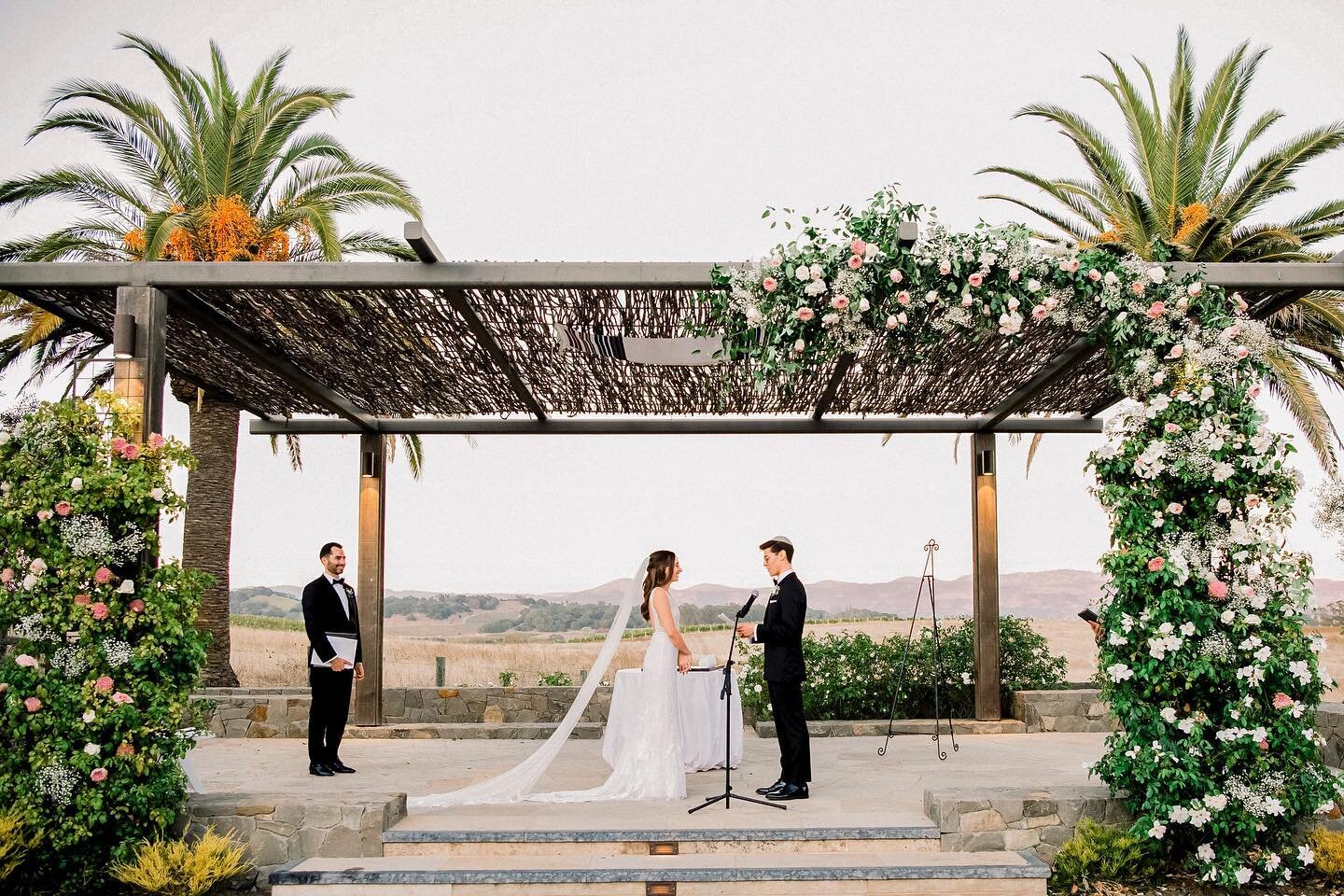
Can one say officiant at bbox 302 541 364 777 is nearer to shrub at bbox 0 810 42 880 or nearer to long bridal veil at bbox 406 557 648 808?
long bridal veil at bbox 406 557 648 808

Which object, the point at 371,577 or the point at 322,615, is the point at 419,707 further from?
the point at 322,615

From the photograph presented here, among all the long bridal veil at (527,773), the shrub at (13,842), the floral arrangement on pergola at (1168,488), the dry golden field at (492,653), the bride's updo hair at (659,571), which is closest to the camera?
the shrub at (13,842)

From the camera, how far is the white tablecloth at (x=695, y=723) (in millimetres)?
8703

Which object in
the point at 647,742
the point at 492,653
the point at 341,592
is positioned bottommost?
the point at 492,653

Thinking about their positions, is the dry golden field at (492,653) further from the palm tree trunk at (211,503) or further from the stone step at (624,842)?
the stone step at (624,842)

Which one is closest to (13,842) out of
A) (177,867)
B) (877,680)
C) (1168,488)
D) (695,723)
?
(177,867)

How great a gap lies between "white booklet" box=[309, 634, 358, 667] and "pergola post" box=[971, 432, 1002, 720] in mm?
6225

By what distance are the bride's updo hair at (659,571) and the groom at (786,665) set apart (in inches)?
31.9

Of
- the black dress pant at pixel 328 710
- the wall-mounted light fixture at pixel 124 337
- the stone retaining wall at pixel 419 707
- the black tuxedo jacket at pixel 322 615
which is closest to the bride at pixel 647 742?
the black dress pant at pixel 328 710

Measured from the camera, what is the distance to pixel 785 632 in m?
6.96

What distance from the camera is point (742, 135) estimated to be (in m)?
19.5

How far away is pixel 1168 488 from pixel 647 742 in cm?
382

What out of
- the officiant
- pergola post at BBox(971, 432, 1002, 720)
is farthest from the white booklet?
pergola post at BBox(971, 432, 1002, 720)

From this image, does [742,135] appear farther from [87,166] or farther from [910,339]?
[910,339]
